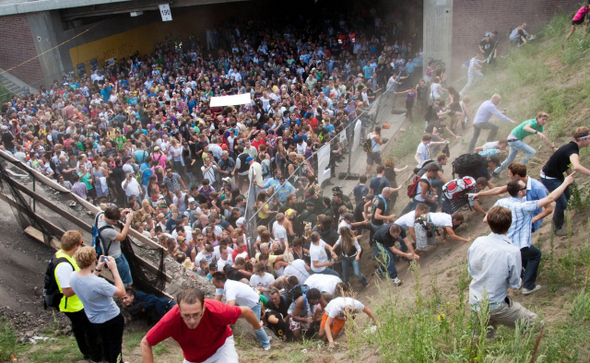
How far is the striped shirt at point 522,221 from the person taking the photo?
5.32 metres

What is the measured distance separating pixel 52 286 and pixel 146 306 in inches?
67.6

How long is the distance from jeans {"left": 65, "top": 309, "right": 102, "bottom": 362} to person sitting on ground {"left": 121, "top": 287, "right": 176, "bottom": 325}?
1152 millimetres

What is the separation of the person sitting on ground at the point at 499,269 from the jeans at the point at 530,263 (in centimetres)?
117

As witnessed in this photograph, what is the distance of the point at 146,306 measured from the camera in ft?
21.6

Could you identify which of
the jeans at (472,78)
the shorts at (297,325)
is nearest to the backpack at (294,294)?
the shorts at (297,325)

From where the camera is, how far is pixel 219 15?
30.9 meters

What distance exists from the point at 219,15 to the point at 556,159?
1085 inches

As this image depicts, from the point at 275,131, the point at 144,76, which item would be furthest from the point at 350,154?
the point at 144,76

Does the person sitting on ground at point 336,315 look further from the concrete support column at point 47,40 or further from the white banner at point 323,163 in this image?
the concrete support column at point 47,40

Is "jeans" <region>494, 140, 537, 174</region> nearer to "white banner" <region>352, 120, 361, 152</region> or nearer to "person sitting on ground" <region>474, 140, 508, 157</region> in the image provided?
"person sitting on ground" <region>474, 140, 508, 157</region>

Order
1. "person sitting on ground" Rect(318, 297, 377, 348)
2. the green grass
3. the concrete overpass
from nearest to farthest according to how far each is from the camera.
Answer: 1. the green grass
2. "person sitting on ground" Rect(318, 297, 377, 348)
3. the concrete overpass

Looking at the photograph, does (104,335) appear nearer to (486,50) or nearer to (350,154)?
(350,154)

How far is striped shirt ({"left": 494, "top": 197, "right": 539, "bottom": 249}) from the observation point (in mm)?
5324

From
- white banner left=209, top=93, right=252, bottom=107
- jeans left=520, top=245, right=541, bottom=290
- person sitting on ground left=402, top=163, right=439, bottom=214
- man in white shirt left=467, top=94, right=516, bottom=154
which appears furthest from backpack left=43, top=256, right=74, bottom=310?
white banner left=209, top=93, right=252, bottom=107
